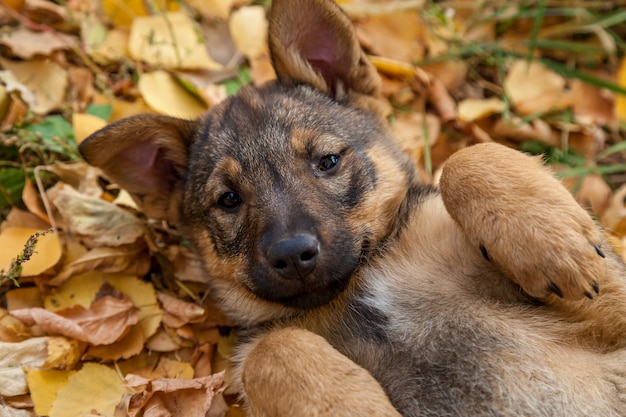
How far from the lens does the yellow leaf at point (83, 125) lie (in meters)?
4.68

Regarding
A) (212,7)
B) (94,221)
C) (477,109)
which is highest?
(212,7)

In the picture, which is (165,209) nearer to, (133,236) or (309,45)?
(133,236)

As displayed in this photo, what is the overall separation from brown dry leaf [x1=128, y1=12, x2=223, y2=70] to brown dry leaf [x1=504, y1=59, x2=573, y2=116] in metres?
2.46

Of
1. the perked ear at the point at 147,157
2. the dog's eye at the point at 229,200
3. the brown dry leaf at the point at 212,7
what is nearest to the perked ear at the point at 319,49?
the perked ear at the point at 147,157

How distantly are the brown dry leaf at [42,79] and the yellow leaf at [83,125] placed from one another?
322 millimetres

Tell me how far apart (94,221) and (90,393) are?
1135 millimetres

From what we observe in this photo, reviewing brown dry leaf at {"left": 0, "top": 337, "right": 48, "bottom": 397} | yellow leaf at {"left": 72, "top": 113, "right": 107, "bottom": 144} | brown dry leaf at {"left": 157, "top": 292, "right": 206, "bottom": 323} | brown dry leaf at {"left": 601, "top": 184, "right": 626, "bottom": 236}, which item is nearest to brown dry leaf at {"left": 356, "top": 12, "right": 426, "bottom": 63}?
brown dry leaf at {"left": 601, "top": 184, "right": 626, "bottom": 236}

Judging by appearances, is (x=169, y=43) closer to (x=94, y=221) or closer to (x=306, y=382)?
(x=94, y=221)

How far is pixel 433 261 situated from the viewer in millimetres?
3438

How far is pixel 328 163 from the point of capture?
148 inches

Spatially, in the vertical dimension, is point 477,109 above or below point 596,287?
below

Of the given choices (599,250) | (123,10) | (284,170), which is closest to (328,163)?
(284,170)

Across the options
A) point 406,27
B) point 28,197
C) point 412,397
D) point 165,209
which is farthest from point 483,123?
point 28,197

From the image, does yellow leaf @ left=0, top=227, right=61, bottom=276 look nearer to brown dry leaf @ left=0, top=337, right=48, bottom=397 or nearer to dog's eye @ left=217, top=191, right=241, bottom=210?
brown dry leaf @ left=0, top=337, right=48, bottom=397
